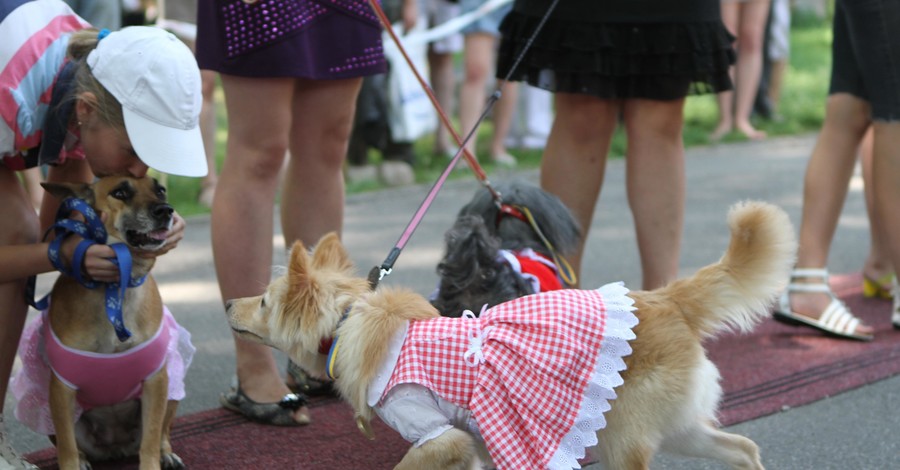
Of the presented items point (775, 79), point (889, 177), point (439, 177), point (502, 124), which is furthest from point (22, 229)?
point (775, 79)

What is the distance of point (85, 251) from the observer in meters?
2.74

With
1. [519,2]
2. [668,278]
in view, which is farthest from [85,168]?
[668,278]

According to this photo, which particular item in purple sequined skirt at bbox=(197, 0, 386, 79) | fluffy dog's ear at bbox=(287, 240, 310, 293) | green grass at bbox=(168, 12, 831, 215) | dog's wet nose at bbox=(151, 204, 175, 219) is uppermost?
purple sequined skirt at bbox=(197, 0, 386, 79)

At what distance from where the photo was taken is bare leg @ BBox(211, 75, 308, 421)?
329 centimetres

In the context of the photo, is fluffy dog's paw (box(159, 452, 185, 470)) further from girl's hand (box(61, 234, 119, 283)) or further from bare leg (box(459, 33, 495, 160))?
bare leg (box(459, 33, 495, 160))

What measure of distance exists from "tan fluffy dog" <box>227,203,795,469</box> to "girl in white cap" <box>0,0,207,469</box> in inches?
16.0

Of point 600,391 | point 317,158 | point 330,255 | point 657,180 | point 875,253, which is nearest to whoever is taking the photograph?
point 600,391

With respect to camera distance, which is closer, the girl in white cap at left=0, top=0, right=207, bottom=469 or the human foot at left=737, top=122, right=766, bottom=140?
the girl in white cap at left=0, top=0, right=207, bottom=469

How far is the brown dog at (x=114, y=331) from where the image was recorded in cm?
280

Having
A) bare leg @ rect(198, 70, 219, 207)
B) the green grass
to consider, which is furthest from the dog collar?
bare leg @ rect(198, 70, 219, 207)

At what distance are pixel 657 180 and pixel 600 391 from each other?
1.53 metres

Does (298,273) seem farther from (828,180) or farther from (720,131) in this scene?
(720,131)

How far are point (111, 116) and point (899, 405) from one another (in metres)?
2.68

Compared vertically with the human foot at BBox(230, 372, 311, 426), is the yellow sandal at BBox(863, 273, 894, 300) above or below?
below
